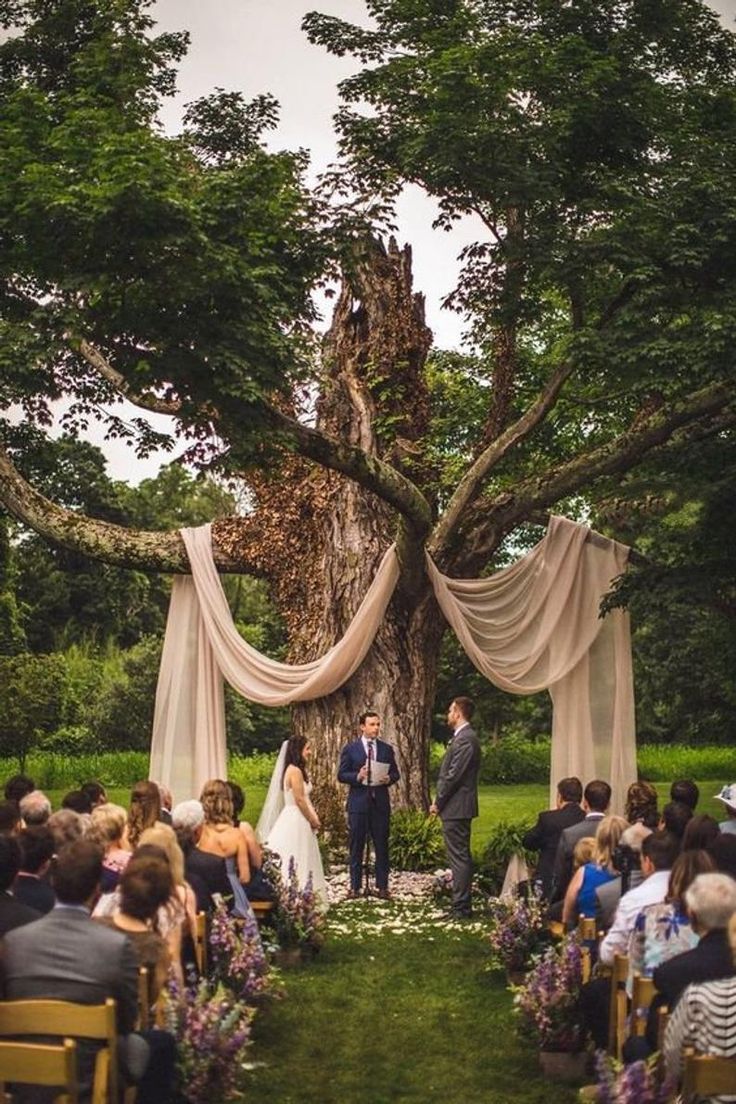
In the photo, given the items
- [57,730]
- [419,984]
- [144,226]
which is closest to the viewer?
[419,984]

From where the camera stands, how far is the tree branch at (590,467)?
1569 cm

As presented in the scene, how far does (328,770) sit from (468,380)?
30.3 feet

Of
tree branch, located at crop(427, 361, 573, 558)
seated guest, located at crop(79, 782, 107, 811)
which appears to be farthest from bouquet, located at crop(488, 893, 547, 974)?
tree branch, located at crop(427, 361, 573, 558)

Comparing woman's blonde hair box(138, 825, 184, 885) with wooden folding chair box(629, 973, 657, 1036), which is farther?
woman's blonde hair box(138, 825, 184, 885)

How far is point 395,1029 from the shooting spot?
9078 millimetres

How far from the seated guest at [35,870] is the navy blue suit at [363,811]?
6.71 m

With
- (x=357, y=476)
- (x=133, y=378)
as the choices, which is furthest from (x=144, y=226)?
(x=357, y=476)

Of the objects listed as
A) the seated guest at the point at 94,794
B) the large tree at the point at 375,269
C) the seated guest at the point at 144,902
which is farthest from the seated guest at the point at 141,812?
the large tree at the point at 375,269

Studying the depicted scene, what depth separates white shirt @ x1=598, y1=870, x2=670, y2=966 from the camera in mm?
7082

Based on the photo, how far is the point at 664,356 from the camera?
13922mm

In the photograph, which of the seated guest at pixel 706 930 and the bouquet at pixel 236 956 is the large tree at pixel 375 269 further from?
the seated guest at pixel 706 930

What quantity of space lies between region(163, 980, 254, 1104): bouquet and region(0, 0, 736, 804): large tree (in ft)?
21.8

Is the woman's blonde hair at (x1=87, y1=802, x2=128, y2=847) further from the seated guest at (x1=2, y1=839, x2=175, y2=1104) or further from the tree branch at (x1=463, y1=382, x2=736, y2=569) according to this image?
the tree branch at (x1=463, y1=382, x2=736, y2=569)

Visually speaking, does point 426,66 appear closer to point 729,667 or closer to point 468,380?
point 729,667
